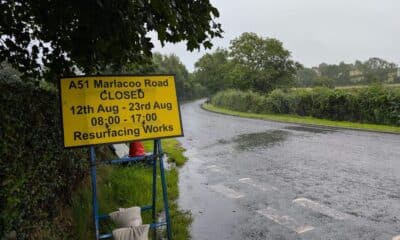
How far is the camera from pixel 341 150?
472 inches

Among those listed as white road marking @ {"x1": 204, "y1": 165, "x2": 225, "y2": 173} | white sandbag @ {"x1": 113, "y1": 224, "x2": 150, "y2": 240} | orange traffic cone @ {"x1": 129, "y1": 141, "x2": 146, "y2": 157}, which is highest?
orange traffic cone @ {"x1": 129, "y1": 141, "x2": 146, "y2": 157}

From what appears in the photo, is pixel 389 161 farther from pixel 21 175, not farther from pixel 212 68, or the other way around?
pixel 212 68

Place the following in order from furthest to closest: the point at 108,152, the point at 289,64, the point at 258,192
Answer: the point at 289,64
the point at 108,152
the point at 258,192

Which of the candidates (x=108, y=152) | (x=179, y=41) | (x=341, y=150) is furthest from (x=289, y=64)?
(x=179, y=41)

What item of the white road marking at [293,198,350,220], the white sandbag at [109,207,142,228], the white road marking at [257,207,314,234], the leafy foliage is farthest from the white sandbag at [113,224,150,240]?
the leafy foliage

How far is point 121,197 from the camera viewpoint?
6164mm

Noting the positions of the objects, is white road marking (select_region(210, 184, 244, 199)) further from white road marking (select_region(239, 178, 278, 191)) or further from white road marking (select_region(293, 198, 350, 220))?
white road marking (select_region(293, 198, 350, 220))

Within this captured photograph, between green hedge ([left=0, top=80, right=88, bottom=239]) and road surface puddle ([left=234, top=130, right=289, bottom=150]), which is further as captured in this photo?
road surface puddle ([left=234, top=130, right=289, bottom=150])

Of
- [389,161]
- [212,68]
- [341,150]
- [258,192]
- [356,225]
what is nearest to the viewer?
[356,225]

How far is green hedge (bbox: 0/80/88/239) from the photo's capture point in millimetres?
2633

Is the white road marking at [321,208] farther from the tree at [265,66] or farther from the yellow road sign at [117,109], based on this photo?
the tree at [265,66]

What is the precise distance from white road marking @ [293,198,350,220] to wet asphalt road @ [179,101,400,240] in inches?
0.6

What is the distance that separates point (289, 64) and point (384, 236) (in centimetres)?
4929

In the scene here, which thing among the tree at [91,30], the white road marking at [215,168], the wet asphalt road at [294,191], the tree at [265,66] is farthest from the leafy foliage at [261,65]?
the tree at [91,30]
